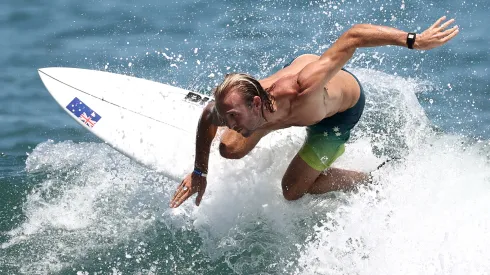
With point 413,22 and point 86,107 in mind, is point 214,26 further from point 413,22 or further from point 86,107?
point 86,107

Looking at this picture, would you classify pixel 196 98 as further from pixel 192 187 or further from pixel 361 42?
pixel 361 42

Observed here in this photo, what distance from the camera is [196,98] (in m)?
7.77

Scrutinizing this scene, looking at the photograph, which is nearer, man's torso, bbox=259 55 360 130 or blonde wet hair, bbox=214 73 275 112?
blonde wet hair, bbox=214 73 275 112

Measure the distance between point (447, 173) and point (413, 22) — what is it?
4.18 metres

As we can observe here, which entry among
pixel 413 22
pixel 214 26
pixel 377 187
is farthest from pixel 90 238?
pixel 413 22

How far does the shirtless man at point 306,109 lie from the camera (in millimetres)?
5117

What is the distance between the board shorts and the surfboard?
→ 3.95 ft

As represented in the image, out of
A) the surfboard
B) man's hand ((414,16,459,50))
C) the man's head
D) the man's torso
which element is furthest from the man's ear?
the surfboard

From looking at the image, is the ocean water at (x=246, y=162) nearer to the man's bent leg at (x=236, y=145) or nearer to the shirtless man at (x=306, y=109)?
the shirtless man at (x=306, y=109)

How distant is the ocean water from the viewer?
19.5 ft

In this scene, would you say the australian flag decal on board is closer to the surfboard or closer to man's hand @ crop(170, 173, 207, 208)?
the surfboard

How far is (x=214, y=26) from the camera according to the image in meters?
10.6

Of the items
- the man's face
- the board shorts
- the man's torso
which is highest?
the man's face

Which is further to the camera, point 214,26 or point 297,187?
point 214,26
